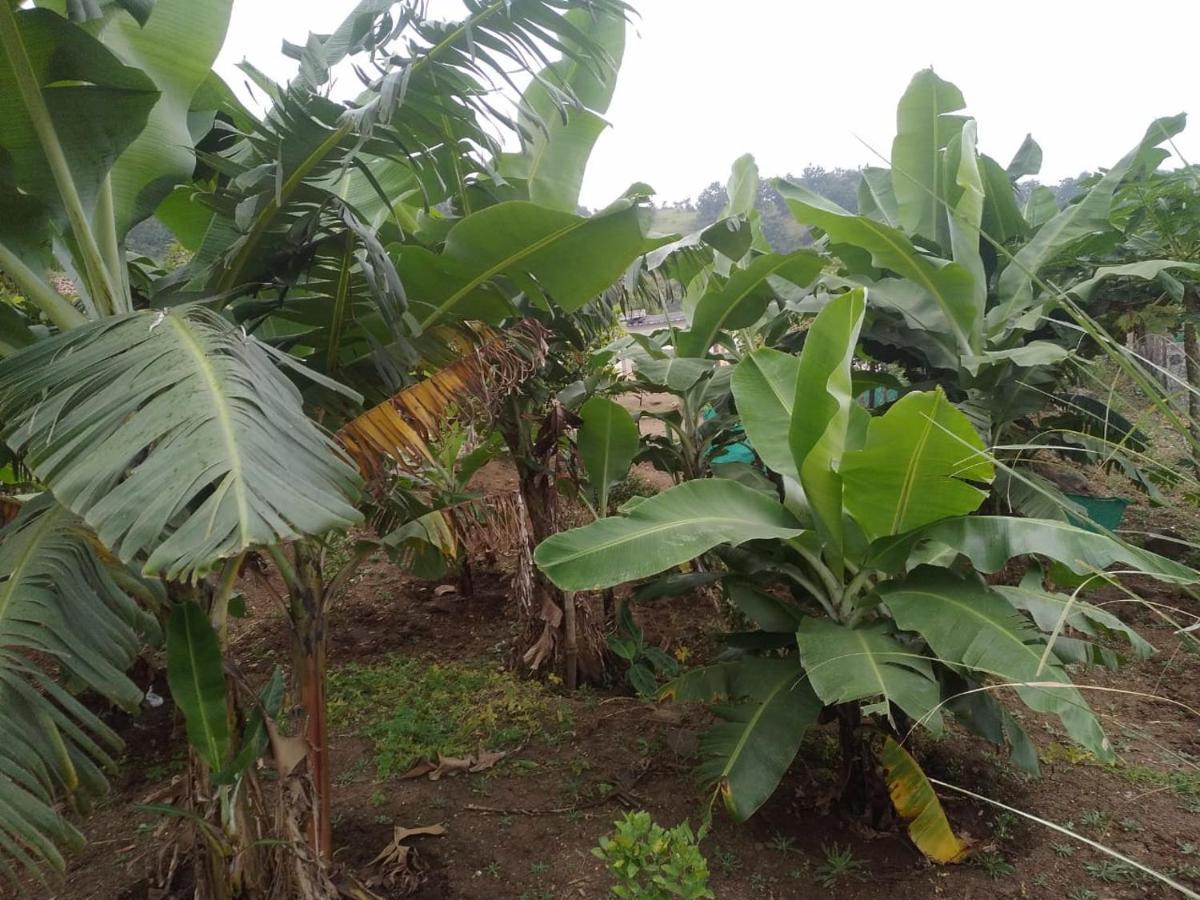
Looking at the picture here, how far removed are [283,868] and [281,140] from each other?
1903 mm

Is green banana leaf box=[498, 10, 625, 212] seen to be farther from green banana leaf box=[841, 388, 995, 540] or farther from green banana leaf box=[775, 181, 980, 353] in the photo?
green banana leaf box=[841, 388, 995, 540]

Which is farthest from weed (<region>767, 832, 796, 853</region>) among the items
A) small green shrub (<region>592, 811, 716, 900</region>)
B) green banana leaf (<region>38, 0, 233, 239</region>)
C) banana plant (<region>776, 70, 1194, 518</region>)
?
green banana leaf (<region>38, 0, 233, 239</region>)

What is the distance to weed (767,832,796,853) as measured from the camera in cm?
257

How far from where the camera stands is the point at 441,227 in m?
2.49

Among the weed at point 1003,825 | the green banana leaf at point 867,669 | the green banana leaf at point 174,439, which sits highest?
the green banana leaf at point 174,439

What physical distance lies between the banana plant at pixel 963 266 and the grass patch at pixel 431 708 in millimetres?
2658

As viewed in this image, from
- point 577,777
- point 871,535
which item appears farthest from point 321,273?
point 577,777

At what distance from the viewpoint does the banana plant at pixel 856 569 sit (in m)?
2.00

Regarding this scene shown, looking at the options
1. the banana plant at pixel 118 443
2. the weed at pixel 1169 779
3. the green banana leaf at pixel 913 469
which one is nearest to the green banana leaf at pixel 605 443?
the green banana leaf at pixel 913 469

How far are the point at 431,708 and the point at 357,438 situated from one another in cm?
223

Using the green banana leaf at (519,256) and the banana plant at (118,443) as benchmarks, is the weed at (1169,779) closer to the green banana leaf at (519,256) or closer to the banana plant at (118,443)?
the green banana leaf at (519,256)

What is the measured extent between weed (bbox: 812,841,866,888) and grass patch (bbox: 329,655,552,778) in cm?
141

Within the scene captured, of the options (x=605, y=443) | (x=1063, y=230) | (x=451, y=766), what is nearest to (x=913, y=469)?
(x=605, y=443)

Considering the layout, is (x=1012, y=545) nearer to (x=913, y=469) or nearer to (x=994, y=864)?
(x=913, y=469)
